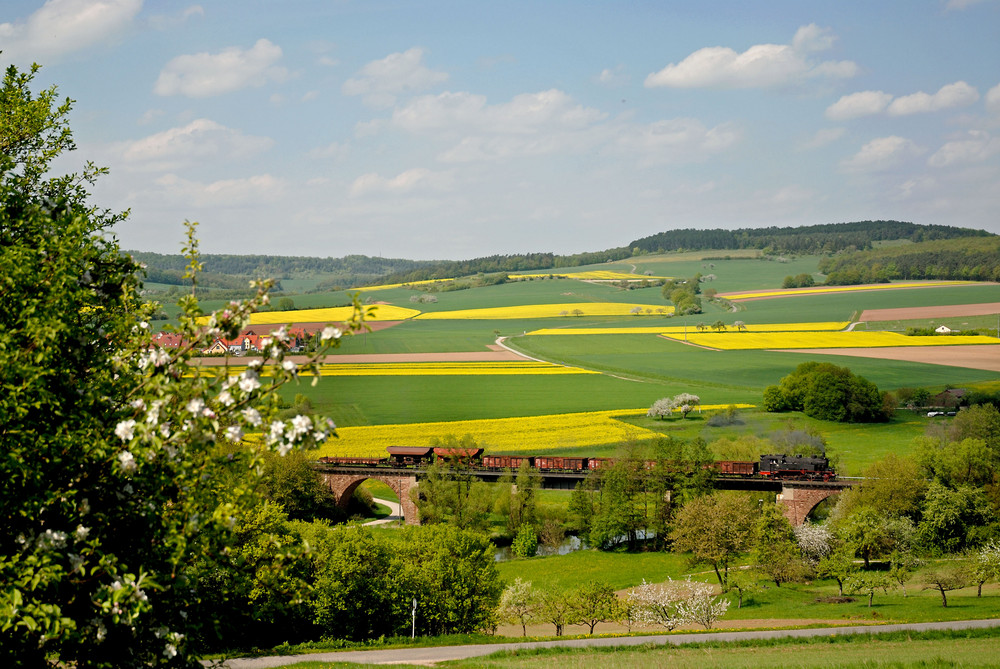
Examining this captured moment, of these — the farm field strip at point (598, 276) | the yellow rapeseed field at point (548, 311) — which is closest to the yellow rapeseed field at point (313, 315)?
the yellow rapeseed field at point (548, 311)

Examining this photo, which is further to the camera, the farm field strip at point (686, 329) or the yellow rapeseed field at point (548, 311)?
the yellow rapeseed field at point (548, 311)

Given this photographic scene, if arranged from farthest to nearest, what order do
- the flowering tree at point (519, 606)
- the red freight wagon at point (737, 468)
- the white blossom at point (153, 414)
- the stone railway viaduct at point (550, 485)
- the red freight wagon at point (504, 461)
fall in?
the red freight wagon at point (504, 461)
the red freight wagon at point (737, 468)
the stone railway viaduct at point (550, 485)
the flowering tree at point (519, 606)
the white blossom at point (153, 414)

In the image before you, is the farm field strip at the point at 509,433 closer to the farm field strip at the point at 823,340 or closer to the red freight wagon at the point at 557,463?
the red freight wagon at the point at 557,463

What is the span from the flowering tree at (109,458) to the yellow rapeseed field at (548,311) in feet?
414

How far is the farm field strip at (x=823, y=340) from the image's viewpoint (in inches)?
4353

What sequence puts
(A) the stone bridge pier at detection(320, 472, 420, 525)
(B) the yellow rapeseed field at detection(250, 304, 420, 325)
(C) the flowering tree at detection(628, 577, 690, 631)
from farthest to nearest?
(B) the yellow rapeseed field at detection(250, 304, 420, 325), (A) the stone bridge pier at detection(320, 472, 420, 525), (C) the flowering tree at detection(628, 577, 690, 631)

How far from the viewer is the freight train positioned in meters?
69.7

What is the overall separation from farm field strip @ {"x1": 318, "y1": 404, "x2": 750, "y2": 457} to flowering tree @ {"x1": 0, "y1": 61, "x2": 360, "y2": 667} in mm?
70830

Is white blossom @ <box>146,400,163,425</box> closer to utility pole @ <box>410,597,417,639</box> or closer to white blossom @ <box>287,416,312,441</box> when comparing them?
white blossom @ <box>287,416,312,441</box>

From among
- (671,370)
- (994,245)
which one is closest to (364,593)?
(671,370)

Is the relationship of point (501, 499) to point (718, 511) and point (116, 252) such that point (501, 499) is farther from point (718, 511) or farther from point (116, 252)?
point (116, 252)

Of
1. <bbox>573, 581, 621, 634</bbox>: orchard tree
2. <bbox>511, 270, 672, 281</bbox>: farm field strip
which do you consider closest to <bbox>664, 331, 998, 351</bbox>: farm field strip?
<bbox>511, 270, 672, 281</bbox>: farm field strip

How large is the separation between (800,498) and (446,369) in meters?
46.9

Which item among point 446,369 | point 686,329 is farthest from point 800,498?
point 686,329
